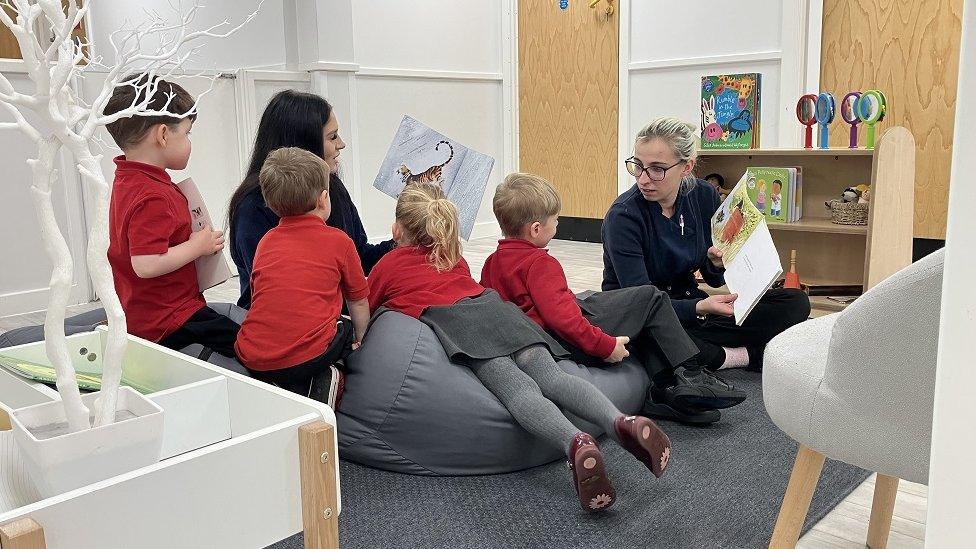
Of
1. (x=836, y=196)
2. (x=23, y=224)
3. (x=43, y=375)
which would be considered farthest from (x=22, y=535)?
(x=836, y=196)

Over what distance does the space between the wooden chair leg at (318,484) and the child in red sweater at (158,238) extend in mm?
933

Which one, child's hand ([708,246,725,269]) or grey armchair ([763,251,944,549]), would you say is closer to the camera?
grey armchair ([763,251,944,549])

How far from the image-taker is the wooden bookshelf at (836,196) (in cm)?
333

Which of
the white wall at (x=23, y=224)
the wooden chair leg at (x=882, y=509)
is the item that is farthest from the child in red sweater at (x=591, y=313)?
the white wall at (x=23, y=224)

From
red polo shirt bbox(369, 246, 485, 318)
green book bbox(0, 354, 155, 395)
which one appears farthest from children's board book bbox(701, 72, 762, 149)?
green book bbox(0, 354, 155, 395)

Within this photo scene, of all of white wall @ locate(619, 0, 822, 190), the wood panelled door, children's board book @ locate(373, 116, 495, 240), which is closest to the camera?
children's board book @ locate(373, 116, 495, 240)

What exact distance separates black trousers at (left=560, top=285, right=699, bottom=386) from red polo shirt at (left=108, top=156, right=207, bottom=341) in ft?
3.54

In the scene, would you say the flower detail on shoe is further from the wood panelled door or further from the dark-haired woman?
the wood panelled door

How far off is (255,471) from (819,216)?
11.2 feet

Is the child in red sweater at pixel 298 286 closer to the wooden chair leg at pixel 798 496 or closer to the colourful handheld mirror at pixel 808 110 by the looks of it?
the wooden chair leg at pixel 798 496

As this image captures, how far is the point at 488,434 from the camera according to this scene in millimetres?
1971

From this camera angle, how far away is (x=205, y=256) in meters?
2.04

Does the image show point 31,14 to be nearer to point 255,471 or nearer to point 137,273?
point 255,471

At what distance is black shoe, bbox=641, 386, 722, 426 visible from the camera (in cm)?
231
